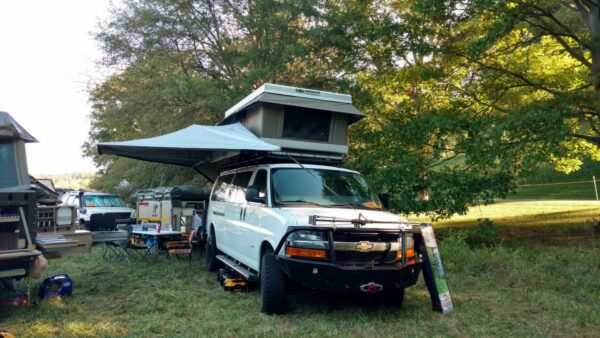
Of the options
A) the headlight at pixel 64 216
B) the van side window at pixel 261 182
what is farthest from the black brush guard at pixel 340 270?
the headlight at pixel 64 216

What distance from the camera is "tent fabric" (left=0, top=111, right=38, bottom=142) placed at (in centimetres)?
598

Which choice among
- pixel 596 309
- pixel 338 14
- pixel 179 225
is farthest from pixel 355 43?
pixel 596 309

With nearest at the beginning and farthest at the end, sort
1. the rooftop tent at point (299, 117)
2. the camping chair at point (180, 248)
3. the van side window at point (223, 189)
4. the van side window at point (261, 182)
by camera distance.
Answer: the van side window at point (261, 182) < the rooftop tent at point (299, 117) < the van side window at point (223, 189) < the camping chair at point (180, 248)

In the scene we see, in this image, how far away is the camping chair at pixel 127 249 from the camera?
9.70m

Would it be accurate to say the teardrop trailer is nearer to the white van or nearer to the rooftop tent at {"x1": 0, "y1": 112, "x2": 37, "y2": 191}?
the white van

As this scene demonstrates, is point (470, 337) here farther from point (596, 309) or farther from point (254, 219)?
point (254, 219)

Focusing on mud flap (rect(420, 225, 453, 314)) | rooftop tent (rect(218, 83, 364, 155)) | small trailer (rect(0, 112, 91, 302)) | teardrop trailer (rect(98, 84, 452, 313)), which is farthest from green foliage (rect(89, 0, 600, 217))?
small trailer (rect(0, 112, 91, 302))

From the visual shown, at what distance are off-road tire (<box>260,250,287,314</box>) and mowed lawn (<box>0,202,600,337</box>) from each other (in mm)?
126

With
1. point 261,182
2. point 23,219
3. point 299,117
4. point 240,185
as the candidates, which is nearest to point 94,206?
point 240,185

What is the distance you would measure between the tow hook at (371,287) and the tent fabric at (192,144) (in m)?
2.64

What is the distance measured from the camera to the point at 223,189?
8.68 meters

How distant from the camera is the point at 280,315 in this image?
5539mm

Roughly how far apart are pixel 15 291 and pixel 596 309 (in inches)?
312

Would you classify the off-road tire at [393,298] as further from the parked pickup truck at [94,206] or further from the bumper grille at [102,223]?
the parked pickup truck at [94,206]
